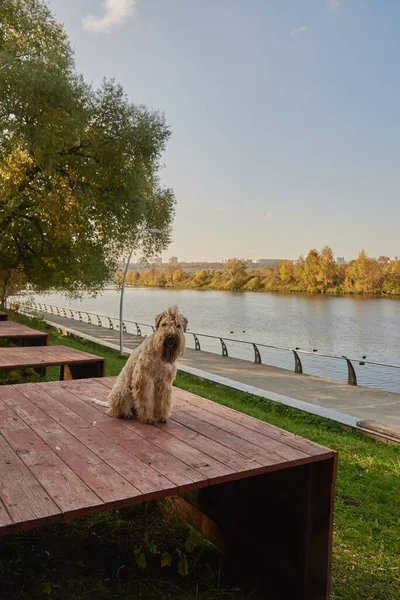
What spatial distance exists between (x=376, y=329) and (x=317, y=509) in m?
48.4

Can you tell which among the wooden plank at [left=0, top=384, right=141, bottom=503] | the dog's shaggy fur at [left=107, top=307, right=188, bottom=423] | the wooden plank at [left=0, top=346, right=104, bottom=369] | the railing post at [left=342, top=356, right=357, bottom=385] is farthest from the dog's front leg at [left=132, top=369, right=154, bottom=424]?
the railing post at [left=342, top=356, right=357, bottom=385]

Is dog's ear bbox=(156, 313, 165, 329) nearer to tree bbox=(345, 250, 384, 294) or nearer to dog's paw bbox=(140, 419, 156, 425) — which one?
dog's paw bbox=(140, 419, 156, 425)

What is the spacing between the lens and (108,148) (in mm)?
19453

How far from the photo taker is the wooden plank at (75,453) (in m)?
2.77

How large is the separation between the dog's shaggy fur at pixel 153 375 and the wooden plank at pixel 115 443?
0.19 m

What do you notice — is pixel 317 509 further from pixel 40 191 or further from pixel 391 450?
pixel 40 191

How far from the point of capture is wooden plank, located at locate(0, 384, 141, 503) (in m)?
2.77

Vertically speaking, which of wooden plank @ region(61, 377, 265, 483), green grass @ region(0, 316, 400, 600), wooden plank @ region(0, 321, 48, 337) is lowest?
green grass @ region(0, 316, 400, 600)

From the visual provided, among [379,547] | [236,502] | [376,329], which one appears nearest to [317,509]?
[236,502]

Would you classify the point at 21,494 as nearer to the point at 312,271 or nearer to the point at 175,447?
the point at 175,447

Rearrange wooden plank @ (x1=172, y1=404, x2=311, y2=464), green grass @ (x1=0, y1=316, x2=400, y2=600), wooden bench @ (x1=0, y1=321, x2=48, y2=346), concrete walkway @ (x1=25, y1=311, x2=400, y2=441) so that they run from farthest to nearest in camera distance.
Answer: concrete walkway @ (x1=25, y1=311, x2=400, y2=441) → wooden bench @ (x1=0, y1=321, x2=48, y2=346) → green grass @ (x1=0, y1=316, x2=400, y2=600) → wooden plank @ (x1=172, y1=404, x2=311, y2=464)

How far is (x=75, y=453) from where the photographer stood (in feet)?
11.0

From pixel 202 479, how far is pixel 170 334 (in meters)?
1.24

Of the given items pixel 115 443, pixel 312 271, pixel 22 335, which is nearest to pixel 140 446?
pixel 115 443
